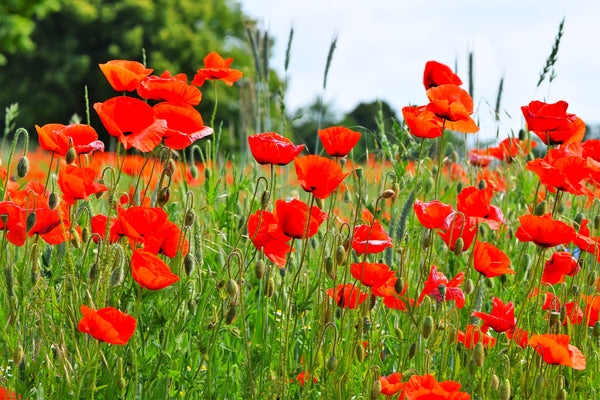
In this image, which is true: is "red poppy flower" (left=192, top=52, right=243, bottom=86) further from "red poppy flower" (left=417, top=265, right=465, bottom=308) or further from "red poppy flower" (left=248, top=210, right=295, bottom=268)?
"red poppy flower" (left=417, top=265, right=465, bottom=308)

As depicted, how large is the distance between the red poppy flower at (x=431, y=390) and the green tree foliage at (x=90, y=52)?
23408 mm

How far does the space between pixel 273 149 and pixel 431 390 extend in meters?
0.70

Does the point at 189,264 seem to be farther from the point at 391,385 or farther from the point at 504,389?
the point at 504,389

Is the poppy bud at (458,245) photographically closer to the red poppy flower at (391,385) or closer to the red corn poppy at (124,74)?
the red poppy flower at (391,385)

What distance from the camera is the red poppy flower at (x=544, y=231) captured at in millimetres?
1645

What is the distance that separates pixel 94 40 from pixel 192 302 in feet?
85.1

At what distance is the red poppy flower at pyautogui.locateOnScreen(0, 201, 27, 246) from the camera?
5.34 feet

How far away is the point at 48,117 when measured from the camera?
25750 millimetres

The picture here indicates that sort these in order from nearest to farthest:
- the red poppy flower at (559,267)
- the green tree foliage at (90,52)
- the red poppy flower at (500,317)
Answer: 1. the red poppy flower at (500,317)
2. the red poppy flower at (559,267)
3. the green tree foliage at (90,52)

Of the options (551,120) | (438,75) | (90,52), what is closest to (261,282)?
(438,75)

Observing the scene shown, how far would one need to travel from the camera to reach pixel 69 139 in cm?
177

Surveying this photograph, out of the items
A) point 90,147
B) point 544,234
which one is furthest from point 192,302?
point 544,234

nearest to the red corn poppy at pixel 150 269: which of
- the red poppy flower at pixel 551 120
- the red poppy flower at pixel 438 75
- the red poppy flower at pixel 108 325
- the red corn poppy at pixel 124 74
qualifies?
the red poppy flower at pixel 108 325

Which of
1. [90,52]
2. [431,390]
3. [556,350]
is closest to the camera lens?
[431,390]
